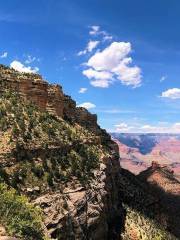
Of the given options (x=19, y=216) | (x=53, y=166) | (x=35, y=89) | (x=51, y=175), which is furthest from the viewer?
(x=35, y=89)

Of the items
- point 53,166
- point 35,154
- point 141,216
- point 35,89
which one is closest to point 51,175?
point 53,166

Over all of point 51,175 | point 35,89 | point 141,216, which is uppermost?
point 35,89

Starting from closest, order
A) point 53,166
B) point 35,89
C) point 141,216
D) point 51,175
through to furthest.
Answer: point 51,175, point 53,166, point 35,89, point 141,216

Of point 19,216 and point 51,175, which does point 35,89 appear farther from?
point 19,216

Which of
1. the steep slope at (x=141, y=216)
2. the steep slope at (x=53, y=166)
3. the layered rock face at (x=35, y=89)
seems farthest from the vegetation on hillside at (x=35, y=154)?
the steep slope at (x=141, y=216)

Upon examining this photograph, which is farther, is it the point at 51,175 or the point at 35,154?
the point at 35,154

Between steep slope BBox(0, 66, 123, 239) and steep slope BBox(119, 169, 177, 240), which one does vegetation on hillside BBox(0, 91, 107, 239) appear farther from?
steep slope BBox(119, 169, 177, 240)

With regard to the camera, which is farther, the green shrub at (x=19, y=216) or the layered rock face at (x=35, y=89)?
the layered rock face at (x=35, y=89)

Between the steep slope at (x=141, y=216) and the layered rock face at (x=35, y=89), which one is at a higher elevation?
the layered rock face at (x=35, y=89)

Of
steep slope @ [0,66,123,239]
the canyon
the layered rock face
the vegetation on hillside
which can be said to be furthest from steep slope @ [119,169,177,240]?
the layered rock face

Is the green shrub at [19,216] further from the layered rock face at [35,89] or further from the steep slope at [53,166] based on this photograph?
the layered rock face at [35,89]

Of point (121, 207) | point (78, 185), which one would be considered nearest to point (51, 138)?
point (78, 185)

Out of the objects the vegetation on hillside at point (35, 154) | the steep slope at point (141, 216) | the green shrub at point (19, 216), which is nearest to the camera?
the green shrub at point (19, 216)

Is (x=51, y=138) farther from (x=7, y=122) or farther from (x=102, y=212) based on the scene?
(x=102, y=212)
